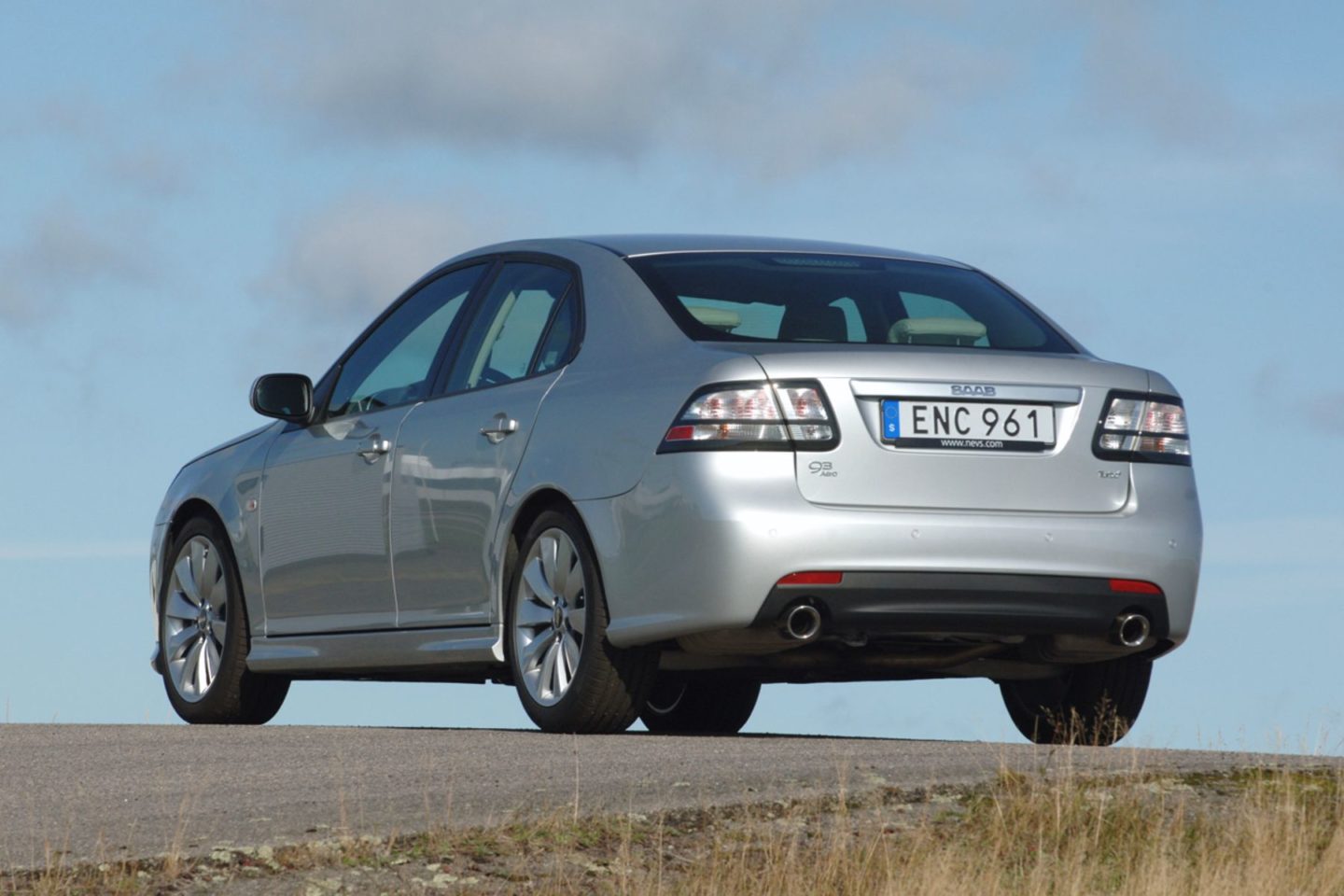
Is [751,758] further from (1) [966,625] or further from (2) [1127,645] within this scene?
(2) [1127,645]

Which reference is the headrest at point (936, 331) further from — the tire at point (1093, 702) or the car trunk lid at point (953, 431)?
the tire at point (1093, 702)

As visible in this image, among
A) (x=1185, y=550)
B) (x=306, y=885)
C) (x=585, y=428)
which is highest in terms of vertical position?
(x=585, y=428)

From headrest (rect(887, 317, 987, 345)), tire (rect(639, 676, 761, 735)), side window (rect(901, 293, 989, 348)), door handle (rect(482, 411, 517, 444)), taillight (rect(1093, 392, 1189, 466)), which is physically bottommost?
tire (rect(639, 676, 761, 735))

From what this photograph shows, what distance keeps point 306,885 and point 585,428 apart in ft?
9.73

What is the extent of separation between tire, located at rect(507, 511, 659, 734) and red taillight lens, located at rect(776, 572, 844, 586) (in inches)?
30.6

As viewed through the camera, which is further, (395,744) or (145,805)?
(395,744)

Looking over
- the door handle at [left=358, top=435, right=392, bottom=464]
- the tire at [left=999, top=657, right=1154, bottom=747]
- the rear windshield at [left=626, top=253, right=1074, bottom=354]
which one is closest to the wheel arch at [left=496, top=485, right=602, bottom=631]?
the rear windshield at [left=626, top=253, right=1074, bottom=354]

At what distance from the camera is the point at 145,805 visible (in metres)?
7.36

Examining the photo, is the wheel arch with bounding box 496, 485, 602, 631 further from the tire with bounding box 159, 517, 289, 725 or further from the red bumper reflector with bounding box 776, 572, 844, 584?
the tire with bounding box 159, 517, 289, 725

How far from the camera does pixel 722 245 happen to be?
9.56m

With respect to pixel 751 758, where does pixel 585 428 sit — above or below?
above

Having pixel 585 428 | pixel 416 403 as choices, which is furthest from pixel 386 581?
pixel 585 428

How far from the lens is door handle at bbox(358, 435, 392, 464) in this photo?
10000 mm

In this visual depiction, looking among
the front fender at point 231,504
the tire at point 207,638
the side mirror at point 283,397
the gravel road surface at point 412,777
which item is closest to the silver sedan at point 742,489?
the side mirror at point 283,397
